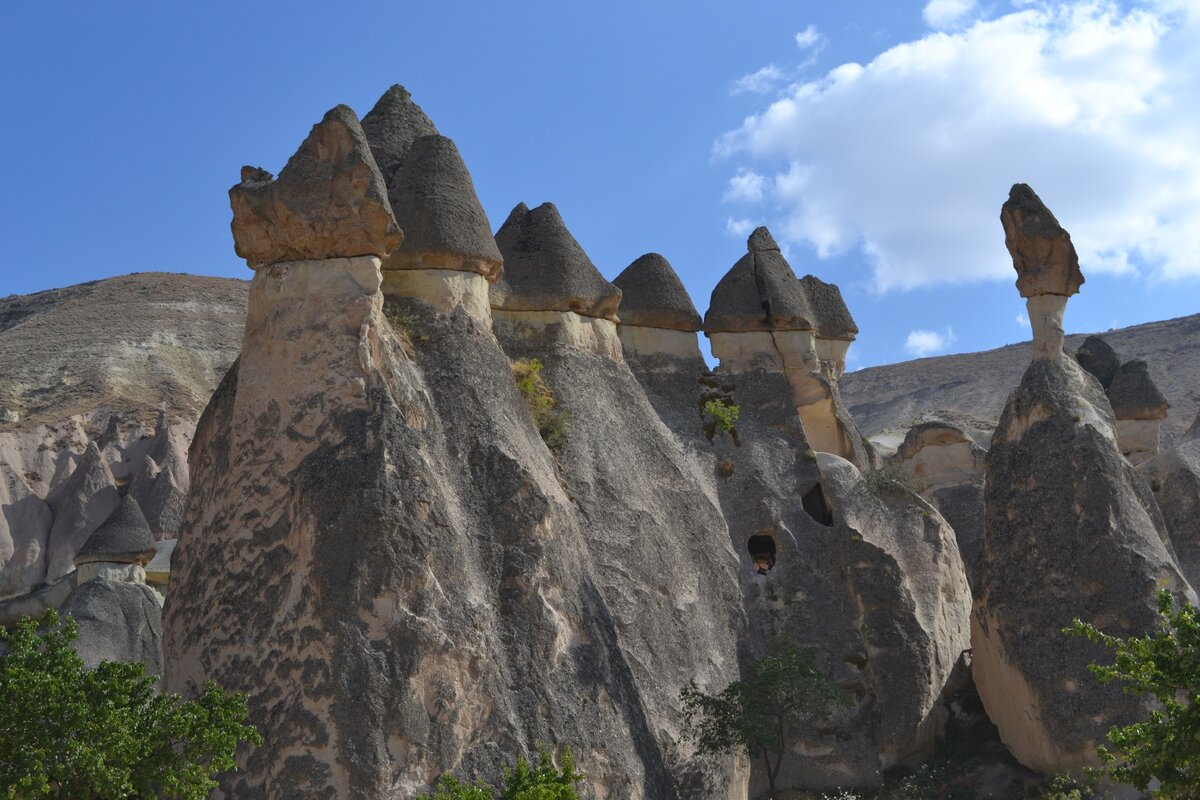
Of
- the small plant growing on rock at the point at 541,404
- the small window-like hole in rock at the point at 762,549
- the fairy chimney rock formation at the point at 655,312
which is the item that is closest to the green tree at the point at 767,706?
the small window-like hole in rock at the point at 762,549

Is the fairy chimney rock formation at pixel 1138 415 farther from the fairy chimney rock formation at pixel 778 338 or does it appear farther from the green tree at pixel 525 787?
the green tree at pixel 525 787

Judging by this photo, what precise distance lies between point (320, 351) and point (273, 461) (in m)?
1.28

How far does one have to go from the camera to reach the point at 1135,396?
98.6 ft

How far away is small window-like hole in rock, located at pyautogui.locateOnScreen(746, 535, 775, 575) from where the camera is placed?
23.5 m

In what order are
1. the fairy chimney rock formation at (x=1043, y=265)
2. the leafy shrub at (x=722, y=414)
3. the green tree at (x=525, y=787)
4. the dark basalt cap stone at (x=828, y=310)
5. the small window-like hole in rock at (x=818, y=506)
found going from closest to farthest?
1. the green tree at (x=525, y=787)
2. the fairy chimney rock formation at (x=1043, y=265)
3. the small window-like hole in rock at (x=818, y=506)
4. the leafy shrub at (x=722, y=414)
5. the dark basalt cap stone at (x=828, y=310)

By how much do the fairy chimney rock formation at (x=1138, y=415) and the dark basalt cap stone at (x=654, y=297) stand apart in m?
10.0

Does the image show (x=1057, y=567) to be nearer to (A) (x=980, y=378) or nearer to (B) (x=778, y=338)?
(B) (x=778, y=338)

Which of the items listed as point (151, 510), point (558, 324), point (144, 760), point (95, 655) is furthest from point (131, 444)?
point (144, 760)

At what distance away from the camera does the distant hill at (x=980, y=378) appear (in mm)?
71812

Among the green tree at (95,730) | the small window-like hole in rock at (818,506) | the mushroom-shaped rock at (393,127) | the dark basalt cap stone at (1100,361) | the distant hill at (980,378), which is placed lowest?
the green tree at (95,730)

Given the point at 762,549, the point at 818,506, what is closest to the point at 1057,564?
the point at 818,506

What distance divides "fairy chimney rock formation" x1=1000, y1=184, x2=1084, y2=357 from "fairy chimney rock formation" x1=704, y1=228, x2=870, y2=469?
14.6ft

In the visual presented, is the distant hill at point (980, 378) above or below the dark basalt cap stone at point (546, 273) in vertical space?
above

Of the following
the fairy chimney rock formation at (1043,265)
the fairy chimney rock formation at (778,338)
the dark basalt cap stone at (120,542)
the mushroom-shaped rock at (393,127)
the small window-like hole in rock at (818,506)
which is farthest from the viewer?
the fairy chimney rock formation at (778,338)
